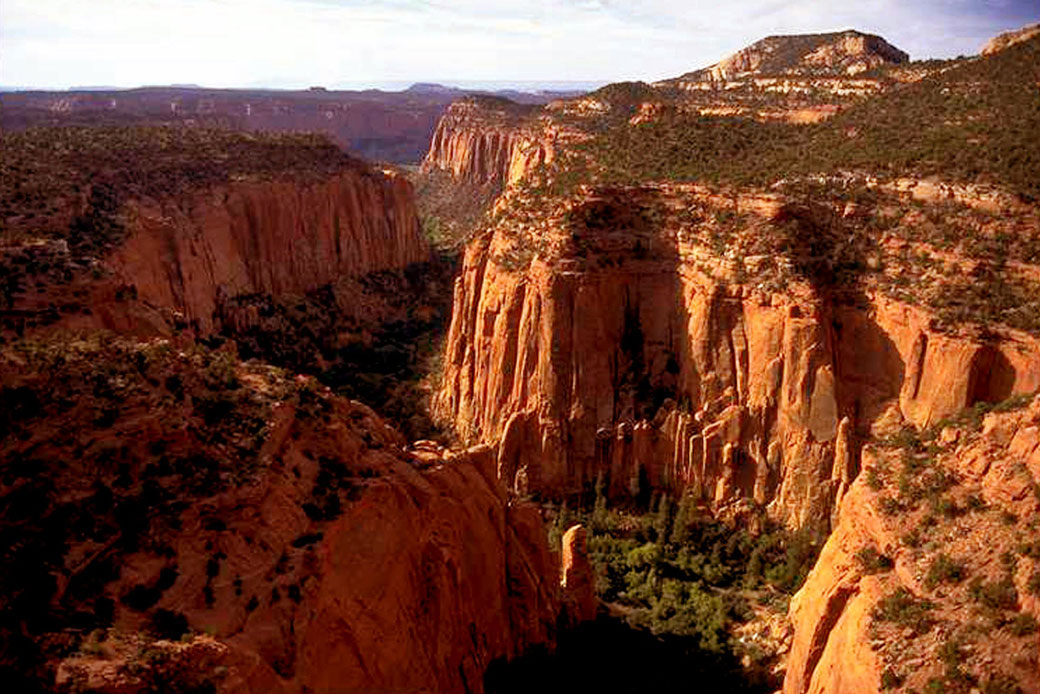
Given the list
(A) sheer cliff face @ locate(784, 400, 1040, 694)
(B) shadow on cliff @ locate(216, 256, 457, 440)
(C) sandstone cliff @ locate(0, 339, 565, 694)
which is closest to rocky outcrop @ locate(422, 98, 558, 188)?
(B) shadow on cliff @ locate(216, 256, 457, 440)

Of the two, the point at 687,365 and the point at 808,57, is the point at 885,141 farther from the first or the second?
the point at 808,57

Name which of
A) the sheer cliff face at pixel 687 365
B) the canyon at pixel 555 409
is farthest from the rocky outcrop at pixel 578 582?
the sheer cliff face at pixel 687 365

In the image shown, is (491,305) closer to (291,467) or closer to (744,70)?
(291,467)

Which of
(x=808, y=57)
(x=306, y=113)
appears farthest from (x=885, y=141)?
(x=306, y=113)

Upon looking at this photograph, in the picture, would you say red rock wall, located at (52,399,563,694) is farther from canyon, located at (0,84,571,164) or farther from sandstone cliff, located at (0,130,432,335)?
canyon, located at (0,84,571,164)

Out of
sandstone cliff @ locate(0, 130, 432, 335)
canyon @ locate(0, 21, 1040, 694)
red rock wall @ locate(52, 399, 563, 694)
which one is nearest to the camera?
red rock wall @ locate(52, 399, 563, 694)

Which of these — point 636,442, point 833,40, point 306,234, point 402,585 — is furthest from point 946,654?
point 833,40

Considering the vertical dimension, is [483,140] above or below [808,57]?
below
